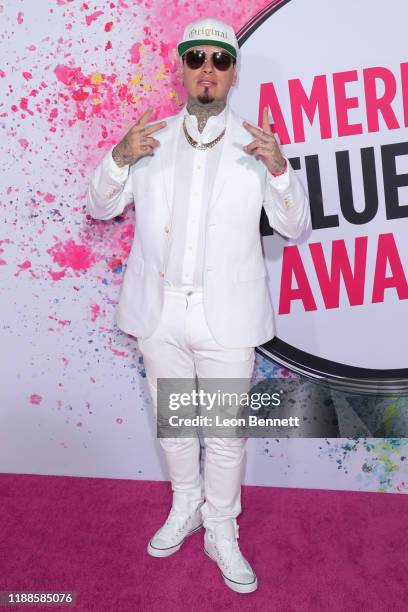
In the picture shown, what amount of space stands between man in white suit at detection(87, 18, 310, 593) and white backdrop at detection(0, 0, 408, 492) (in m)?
0.36

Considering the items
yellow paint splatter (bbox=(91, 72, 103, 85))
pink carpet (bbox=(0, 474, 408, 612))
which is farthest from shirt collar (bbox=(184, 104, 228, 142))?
pink carpet (bbox=(0, 474, 408, 612))

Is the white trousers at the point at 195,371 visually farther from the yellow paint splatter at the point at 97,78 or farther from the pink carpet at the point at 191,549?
the yellow paint splatter at the point at 97,78

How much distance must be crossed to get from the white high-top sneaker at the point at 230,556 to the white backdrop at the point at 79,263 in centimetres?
52

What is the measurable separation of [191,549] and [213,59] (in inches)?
78.5

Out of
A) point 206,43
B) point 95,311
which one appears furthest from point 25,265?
point 206,43

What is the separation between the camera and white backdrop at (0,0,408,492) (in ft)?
8.57

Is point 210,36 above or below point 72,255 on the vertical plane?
above

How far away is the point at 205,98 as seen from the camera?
2.22m

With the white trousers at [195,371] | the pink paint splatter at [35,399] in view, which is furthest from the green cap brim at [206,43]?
the pink paint splatter at [35,399]

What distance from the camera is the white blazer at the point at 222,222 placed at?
7.46 ft

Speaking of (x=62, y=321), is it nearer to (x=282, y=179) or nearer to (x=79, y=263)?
(x=79, y=263)

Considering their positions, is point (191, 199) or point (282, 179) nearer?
point (282, 179)

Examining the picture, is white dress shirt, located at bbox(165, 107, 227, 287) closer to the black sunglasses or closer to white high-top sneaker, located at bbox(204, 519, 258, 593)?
the black sunglasses

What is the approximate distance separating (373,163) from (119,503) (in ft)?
6.41
